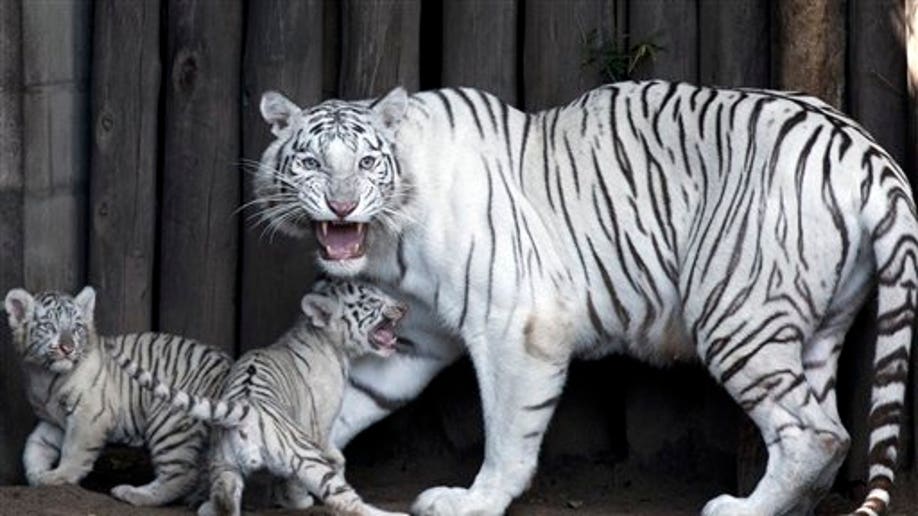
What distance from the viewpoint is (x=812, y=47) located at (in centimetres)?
897

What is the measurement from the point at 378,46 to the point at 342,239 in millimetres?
932

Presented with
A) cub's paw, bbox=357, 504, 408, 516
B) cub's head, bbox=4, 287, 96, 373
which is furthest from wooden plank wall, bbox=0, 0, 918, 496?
cub's paw, bbox=357, 504, 408, 516

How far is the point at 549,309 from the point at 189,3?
187 centimetres

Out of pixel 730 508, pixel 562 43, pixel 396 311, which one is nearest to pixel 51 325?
pixel 396 311

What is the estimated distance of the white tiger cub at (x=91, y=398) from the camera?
8891mm

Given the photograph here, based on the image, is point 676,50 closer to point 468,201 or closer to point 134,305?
point 468,201

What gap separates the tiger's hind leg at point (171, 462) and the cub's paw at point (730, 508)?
6.01 ft

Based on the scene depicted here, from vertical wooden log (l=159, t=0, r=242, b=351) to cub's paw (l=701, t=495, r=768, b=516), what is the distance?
2.12m

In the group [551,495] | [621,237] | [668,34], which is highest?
[668,34]

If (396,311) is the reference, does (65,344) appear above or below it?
below

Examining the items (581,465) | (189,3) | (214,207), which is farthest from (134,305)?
(581,465)

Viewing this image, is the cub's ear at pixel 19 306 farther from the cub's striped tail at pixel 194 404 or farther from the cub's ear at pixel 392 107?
the cub's ear at pixel 392 107

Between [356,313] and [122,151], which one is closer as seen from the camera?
[356,313]

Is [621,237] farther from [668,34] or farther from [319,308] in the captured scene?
→ [319,308]
